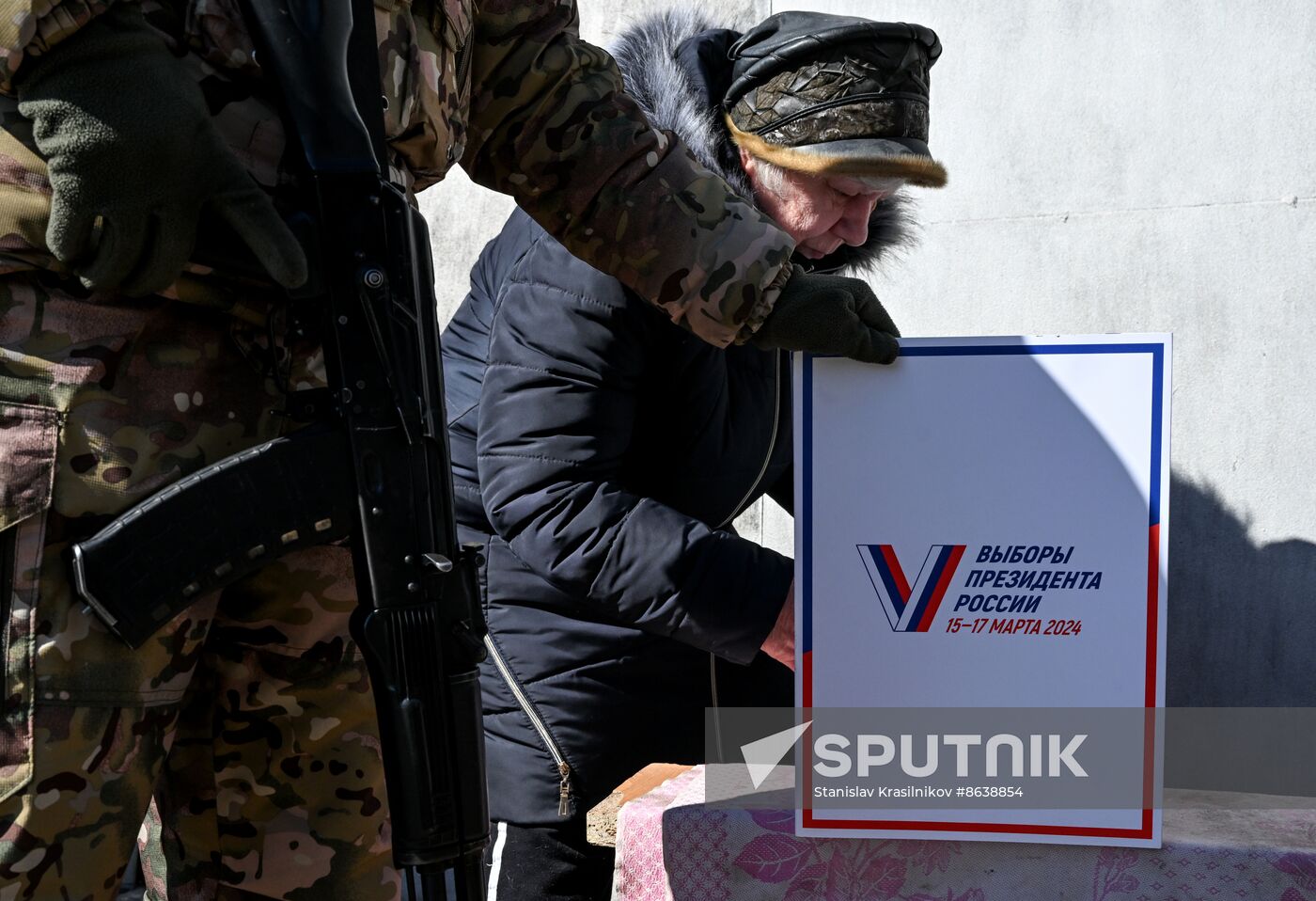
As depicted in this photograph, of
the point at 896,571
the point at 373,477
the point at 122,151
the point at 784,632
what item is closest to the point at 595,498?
the point at 784,632

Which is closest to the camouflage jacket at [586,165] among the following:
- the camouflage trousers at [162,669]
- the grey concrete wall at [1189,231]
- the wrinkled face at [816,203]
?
the camouflage trousers at [162,669]

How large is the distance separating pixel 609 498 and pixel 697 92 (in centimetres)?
62

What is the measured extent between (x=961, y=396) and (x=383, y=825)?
0.74m

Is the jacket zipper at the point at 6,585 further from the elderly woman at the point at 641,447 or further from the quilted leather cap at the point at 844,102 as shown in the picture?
the quilted leather cap at the point at 844,102

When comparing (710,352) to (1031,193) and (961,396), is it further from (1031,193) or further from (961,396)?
(1031,193)

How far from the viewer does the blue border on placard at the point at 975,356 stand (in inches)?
53.7

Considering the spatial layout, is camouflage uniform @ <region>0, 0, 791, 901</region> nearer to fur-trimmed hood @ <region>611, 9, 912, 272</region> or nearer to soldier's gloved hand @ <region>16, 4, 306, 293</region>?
soldier's gloved hand @ <region>16, 4, 306, 293</region>

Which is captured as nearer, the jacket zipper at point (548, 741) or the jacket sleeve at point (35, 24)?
the jacket sleeve at point (35, 24)

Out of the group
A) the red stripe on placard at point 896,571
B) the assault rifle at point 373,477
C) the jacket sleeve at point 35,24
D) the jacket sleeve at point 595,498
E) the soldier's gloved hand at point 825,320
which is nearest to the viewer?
the jacket sleeve at point 35,24

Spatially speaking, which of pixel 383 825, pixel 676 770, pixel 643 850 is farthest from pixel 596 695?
pixel 383 825

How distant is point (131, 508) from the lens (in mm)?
917

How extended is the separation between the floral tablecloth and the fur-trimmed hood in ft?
2.79

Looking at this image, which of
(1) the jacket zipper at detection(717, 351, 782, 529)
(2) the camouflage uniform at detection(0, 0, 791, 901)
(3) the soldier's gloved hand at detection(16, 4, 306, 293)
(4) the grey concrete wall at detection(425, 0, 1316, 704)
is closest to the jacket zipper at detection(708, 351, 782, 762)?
(1) the jacket zipper at detection(717, 351, 782, 529)

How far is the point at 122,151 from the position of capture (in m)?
0.85
